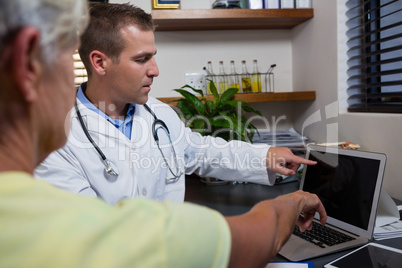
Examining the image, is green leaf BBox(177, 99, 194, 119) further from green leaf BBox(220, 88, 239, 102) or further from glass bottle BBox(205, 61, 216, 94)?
glass bottle BBox(205, 61, 216, 94)

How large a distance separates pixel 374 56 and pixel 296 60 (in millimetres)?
655

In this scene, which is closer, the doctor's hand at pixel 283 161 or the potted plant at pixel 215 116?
the doctor's hand at pixel 283 161

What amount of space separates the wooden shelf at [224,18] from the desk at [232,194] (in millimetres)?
890

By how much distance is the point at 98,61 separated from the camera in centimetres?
152

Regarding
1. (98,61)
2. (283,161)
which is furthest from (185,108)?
(283,161)

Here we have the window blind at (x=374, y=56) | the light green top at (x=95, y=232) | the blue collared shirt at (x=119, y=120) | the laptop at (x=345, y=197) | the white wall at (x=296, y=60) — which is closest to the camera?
the light green top at (x=95, y=232)

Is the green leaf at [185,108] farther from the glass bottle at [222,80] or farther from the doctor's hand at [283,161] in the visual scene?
the doctor's hand at [283,161]

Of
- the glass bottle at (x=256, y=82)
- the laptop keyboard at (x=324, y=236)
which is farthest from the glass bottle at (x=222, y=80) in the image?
the laptop keyboard at (x=324, y=236)

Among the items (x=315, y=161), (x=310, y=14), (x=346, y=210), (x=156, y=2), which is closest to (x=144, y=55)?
(x=156, y=2)

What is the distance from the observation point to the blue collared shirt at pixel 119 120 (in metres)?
1.48

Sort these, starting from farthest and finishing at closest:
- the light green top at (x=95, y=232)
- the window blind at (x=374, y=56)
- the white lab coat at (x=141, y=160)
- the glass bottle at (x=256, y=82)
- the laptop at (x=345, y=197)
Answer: the glass bottle at (x=256, y=82)
the window blind at (x=374, y=56)
the white lab coat at (x=141, y=160)
the laptop at (x=345, y=197)
the light green top at (x=95, y=232)

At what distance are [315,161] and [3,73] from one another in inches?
46.6

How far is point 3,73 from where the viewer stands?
43 centimetres

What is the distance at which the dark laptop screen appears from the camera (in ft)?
3.73
